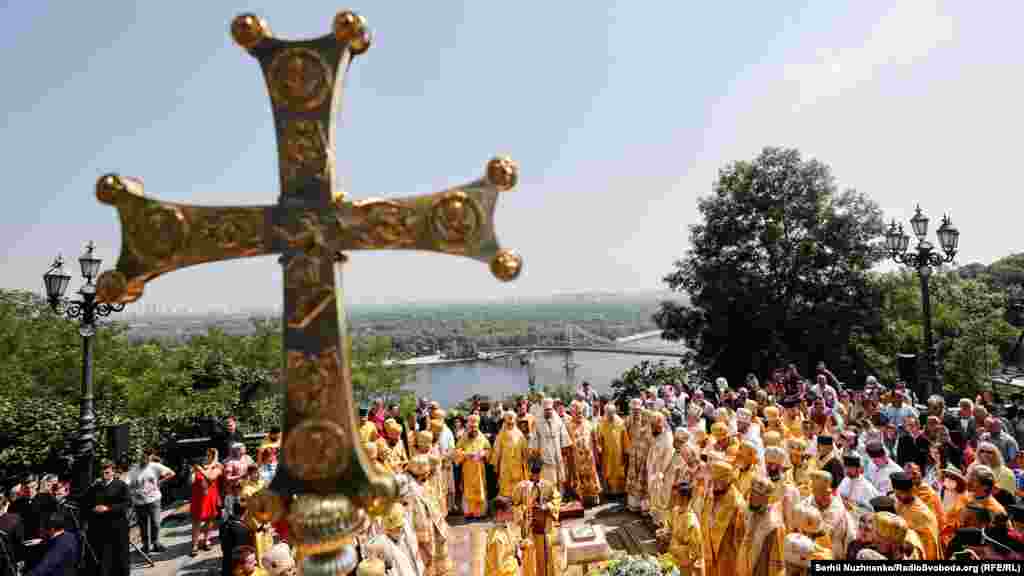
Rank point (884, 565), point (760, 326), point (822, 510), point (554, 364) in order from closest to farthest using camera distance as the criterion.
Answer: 1. point (884, 565)
2. point (822, 510)
3. point (760, 326)
4. point (554, 364)

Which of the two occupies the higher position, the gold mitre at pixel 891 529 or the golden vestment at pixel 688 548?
the gold mitre at pixel 891 529

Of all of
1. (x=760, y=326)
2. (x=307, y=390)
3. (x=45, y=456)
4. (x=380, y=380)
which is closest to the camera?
(x=307, y=390)

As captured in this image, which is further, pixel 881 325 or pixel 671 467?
pixel 881 325


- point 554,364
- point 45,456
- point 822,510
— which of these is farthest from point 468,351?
point 822,510

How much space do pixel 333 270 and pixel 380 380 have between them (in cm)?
2618

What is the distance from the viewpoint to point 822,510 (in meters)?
5.77

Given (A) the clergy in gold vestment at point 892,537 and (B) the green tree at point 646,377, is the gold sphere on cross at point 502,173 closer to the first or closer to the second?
(A) the clergy in gold vestment at point 892,537

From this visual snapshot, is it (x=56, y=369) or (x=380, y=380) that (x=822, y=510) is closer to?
(x=56, y=369)

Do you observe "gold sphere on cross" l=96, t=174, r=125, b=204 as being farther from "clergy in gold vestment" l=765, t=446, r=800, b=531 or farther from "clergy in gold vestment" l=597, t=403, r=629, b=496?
"clergy in gold vestment" l=597, t=403, r=629, b=496

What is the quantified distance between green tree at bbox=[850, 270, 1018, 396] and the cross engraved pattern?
2227 centimetres

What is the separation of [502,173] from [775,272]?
22184mm

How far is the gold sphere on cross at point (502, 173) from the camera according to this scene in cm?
226

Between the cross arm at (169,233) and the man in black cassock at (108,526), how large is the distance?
7.69m

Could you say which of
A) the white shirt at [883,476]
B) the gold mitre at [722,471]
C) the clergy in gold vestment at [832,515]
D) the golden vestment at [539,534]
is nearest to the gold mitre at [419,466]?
the golden vestment at [539,534]
